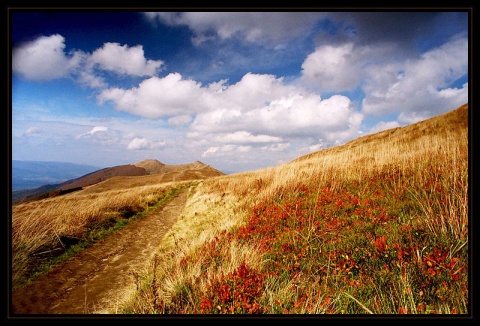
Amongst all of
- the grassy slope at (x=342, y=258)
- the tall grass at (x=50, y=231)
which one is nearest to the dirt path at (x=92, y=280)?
the tall grass at (x=50, y=231)

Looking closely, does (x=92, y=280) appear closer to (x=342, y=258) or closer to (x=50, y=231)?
(x=50, y=231)

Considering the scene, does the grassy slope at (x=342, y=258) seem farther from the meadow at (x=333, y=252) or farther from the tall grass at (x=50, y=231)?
the tall grass at (x=50, y=231)

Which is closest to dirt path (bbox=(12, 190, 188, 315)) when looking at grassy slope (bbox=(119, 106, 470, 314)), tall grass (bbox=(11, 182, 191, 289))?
tall grass (bbox=(11, 182, 191, 289))

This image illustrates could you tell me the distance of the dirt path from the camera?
4.79 m

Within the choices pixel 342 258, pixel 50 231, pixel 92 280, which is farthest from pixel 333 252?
pixel 50 231

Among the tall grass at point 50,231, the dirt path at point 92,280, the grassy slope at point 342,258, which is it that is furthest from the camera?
the tall grass at point 50,231

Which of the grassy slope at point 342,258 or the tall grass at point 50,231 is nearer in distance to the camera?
the grassy slope at point 342,258

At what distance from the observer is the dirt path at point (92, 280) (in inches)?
188

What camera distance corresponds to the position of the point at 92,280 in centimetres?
594

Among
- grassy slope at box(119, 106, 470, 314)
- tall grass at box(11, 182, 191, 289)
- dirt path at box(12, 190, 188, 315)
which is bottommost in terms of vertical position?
dirt path at box(12, 190, 188, 315)

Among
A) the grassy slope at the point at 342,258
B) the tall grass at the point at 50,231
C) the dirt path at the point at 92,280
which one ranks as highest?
the grassy slope at the point at 342,258

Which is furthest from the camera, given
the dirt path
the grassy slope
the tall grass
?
the tall grass

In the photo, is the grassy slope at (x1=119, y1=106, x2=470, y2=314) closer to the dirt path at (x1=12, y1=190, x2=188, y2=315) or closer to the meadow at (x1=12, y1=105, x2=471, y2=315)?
the meadow at (x1=12, y1=105, x2=471, y2=315)
